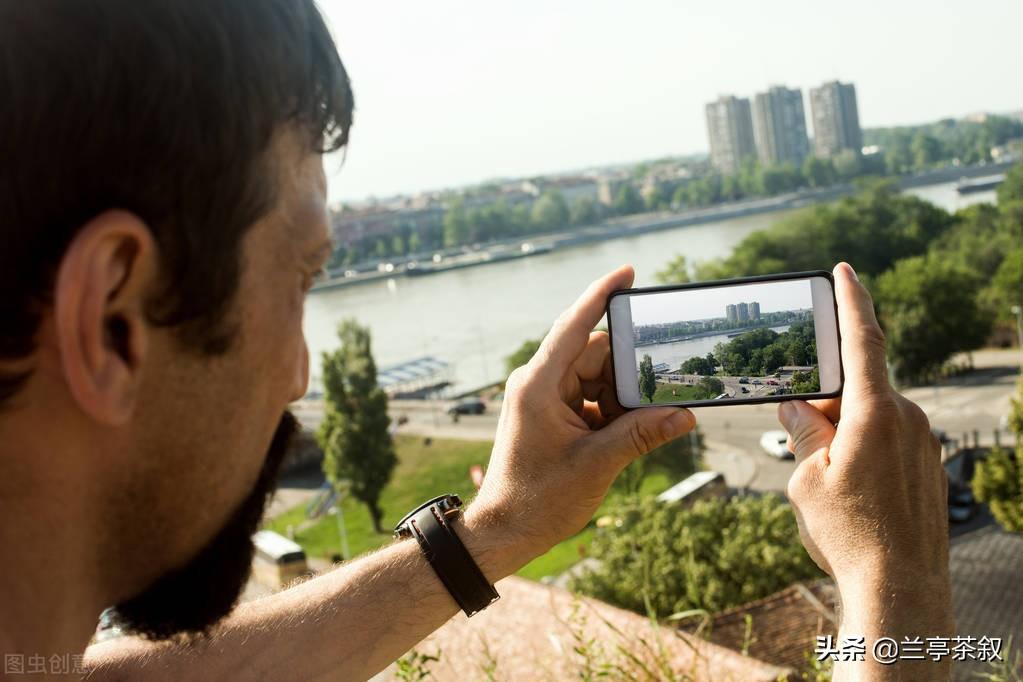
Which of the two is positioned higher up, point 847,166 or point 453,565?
point 847,166

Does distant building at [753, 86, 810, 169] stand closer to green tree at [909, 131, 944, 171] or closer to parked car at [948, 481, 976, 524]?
green tree at [909, 131, 944, 171]

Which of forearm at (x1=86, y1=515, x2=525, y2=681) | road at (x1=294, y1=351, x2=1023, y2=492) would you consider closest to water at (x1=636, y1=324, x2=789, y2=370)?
forearm at (x1=86, y1=515, x2=525, y2=681)

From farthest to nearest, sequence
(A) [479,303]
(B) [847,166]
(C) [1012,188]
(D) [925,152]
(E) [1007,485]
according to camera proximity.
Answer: (D) [925,152], (B) [847,166], (C) [1012,188], (A) [479,303], (E) [1007,485]

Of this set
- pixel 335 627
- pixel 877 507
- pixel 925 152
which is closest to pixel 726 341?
pixel 877 507

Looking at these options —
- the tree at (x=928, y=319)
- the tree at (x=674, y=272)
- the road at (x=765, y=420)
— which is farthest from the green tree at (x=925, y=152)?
the tree at (x=674, y=272)

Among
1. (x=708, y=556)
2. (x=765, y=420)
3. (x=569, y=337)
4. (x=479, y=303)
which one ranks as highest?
(x=569, y=337)

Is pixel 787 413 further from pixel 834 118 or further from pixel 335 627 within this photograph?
pixel 834 118

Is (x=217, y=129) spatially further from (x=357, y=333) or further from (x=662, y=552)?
(x=357, y=333)
